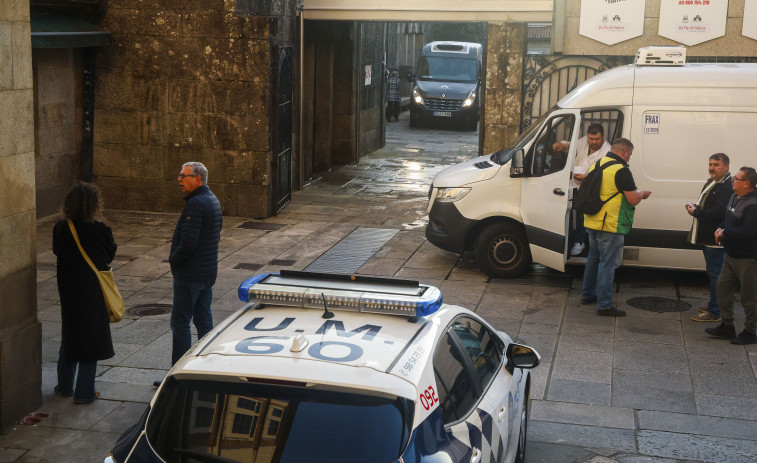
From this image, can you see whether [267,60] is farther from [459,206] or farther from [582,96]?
[582,96]

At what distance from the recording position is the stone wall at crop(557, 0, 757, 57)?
49.8 feet

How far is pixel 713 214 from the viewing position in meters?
9.73

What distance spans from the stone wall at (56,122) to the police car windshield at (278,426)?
35.9 feet

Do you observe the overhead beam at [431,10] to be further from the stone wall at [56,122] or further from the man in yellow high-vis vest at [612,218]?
the man in yellow high-vis vest at [612,218]

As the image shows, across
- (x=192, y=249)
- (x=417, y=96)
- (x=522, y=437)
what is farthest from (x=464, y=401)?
(x=417, y=96)

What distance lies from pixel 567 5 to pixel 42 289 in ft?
30.4

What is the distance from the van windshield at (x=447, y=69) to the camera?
29656mm

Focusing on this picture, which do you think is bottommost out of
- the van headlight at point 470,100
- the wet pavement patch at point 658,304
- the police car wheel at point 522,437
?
the wet pavement patch at point 658,304

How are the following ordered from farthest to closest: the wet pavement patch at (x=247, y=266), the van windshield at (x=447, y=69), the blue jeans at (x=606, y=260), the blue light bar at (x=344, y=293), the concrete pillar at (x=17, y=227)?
the van windshield at (x=447, y=69)
the wet pavement patch at (x=247, y=266)
the blue jeans at (x=606, y=260)
the concrete pillar at (x=17, y=227)
the blue light bar at (x=344, y=293)

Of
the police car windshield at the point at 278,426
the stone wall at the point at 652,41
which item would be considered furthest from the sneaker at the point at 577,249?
the police car windshield at the point at 278,426

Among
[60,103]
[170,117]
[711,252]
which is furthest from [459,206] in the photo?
[60,103]

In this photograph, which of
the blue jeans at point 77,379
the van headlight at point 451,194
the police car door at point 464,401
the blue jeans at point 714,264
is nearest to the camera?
the police car door at point 464,401

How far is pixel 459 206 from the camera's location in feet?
39.4

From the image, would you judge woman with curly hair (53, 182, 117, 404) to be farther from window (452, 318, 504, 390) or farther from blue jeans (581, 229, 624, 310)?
blue jeans (581, 229, 624, 310)
